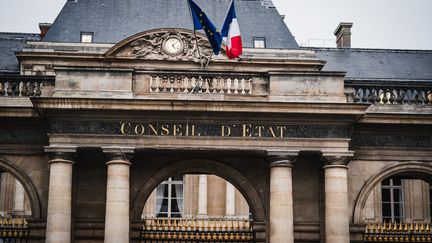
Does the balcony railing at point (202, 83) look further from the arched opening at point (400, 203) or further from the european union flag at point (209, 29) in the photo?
the arched opening at point (400, 203)

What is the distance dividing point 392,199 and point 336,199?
1417 cm

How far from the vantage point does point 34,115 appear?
1894 cm

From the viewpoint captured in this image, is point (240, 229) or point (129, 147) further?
point (240, 229)

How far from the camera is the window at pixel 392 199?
32094mm

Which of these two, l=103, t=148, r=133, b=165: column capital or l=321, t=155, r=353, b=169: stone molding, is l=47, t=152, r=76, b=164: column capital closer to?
l=103, t=148, r=133, b=165: column capital

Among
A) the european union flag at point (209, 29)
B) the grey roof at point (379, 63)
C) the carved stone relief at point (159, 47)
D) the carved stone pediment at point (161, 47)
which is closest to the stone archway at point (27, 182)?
the european union flag at point (209, 29)

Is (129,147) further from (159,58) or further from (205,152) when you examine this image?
(159,58)

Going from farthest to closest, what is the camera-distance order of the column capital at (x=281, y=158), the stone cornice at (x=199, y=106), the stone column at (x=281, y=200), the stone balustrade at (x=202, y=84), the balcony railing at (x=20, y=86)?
the balcony railing at (x=20, y=86), the stone balustrade at (x=202, y=84), the column capital at (x=281, y=158), the stone column at (x=281, y=200), the stone cornice at (x=199, y=106)

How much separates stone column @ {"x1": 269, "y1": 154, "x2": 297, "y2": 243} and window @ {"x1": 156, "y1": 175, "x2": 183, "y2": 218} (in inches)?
573

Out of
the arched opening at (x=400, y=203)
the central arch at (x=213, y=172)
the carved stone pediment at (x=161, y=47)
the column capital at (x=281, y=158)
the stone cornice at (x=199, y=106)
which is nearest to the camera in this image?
the stone cornice at (x=199, y=106)

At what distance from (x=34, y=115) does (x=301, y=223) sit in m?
6.29

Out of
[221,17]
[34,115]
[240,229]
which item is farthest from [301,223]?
[221,17]

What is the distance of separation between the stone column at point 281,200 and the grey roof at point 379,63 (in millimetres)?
9784

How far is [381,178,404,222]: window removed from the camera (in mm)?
32094
